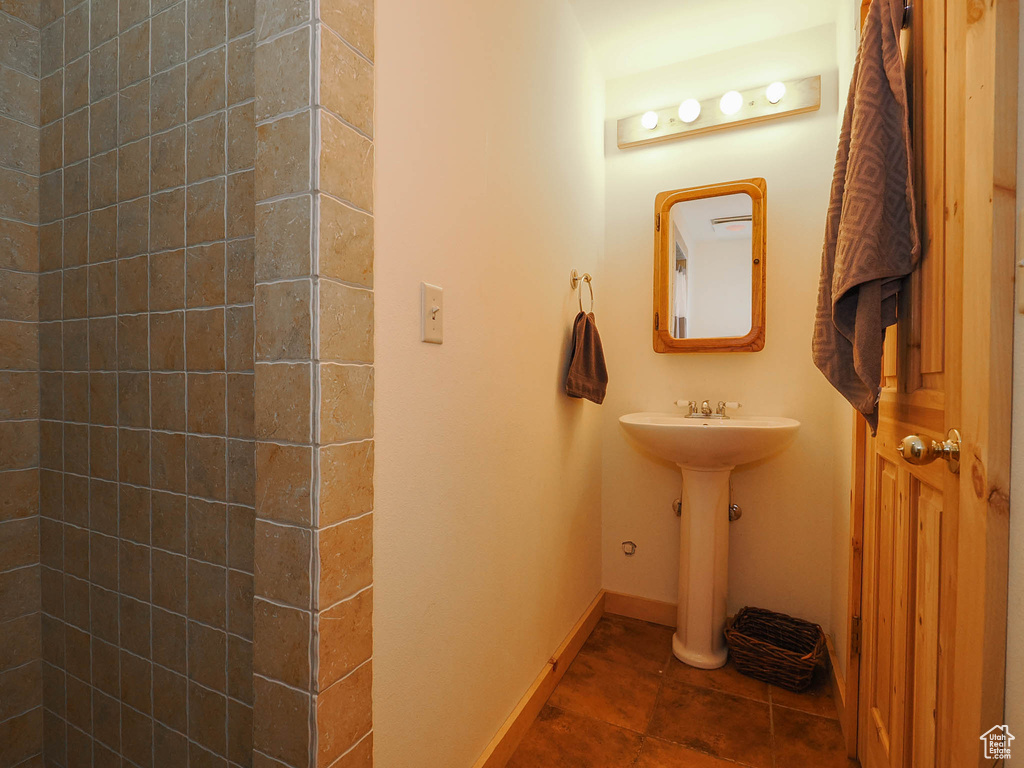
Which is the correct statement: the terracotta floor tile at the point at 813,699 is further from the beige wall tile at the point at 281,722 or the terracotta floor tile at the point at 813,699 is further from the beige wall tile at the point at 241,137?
the beige wall tile at the point at 241,137

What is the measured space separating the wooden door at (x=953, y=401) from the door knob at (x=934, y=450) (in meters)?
0.02

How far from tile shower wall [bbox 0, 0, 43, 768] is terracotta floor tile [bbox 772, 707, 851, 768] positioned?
192 centimetres

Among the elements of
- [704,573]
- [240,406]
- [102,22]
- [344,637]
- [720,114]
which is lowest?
[704,573]

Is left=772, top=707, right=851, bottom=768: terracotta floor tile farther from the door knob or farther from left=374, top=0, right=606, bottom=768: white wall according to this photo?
the door knob

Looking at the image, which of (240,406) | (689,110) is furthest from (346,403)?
(689,110)

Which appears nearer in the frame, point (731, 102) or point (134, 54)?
point (134, 54)

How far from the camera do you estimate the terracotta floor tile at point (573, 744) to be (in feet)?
4.68

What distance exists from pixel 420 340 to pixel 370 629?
0.54m

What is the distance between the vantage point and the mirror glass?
205 centimetres

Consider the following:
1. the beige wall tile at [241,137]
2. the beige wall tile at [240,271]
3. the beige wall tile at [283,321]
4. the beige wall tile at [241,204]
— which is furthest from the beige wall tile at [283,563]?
the beige wall tile at [241,137]

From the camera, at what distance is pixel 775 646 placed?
1.81 meters

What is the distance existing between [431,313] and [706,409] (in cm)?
142

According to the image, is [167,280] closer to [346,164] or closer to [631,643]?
[346,164]

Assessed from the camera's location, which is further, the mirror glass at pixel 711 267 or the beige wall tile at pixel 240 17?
the mirror glass at pixel 711 267
